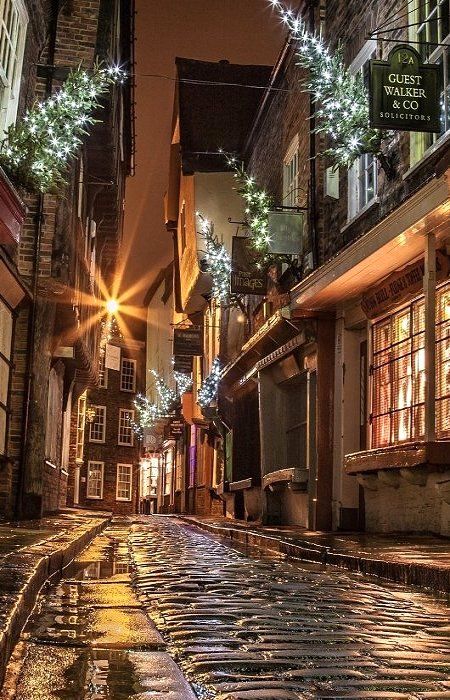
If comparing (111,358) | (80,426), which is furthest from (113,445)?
(80,426)

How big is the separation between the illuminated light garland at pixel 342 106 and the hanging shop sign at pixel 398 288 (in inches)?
58.4

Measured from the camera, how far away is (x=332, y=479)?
13.5 metres

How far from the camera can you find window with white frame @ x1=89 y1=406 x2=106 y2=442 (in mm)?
49156

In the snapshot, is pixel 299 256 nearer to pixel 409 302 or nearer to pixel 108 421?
pixel 409 302

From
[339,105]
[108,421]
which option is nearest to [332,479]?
[339,105]

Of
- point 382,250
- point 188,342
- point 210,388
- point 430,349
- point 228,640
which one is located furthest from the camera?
point 188,342

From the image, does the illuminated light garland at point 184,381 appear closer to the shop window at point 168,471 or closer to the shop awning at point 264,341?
the shop window at point 168,471

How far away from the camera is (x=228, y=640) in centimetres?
363

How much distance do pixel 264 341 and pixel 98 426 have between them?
33656mm

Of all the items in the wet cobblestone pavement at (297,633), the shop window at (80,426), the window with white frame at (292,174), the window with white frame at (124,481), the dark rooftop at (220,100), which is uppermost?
the dark rooftop at (220,100)

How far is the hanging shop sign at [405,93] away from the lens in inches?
372

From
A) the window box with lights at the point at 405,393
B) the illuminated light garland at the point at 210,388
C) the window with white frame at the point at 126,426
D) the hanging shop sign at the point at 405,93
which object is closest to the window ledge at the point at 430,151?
the hanging shop sign at the point at 405,93

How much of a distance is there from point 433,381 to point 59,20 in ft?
31.5

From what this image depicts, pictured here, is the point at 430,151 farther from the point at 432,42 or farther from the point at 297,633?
the point at 297,633
